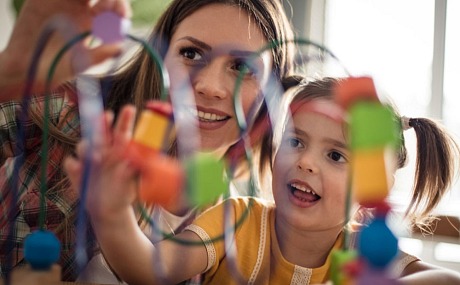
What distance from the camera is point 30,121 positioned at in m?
0.92

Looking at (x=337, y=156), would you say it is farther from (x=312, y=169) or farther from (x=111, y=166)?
(x=111, y=166)

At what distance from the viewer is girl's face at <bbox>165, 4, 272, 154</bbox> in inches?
34.9

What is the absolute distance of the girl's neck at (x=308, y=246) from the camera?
872mm

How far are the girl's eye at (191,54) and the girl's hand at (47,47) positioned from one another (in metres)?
0.28

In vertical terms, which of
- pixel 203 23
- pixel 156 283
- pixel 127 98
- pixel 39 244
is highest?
pixel 203 23

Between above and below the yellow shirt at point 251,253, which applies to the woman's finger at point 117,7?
above

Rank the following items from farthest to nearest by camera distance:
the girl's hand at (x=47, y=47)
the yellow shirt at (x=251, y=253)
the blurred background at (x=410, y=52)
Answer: the blurred background at (x=410, y=52) < the yellow shirt at (x=251, y=253) < the girl's hand at (x=47, y=47)

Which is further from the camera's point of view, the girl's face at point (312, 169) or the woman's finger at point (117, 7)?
the girl's face at point (312, 169)

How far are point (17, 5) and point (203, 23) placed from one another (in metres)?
0.28

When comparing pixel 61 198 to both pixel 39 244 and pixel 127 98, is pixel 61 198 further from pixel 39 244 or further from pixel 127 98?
pixel 39 244

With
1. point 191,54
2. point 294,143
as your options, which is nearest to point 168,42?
point 191,54

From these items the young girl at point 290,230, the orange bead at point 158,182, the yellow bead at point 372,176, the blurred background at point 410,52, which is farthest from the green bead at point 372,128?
the blurred background at point 410,52

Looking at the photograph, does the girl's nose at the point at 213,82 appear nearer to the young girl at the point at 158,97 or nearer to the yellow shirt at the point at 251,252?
the young girl at the point at 158,97

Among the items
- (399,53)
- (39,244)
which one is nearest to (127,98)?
(39,244)
